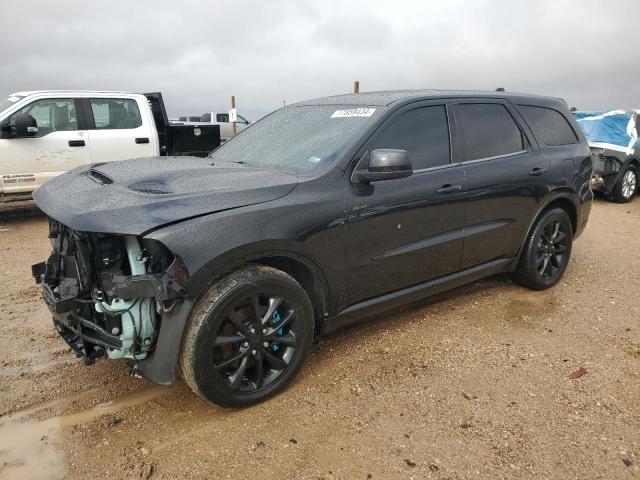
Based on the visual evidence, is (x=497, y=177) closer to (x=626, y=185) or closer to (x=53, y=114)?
(x=53, y=114)

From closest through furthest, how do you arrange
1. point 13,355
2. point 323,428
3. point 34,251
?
1. point 323,428
2. point 13,355
3. point 34,251

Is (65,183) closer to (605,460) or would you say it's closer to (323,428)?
(323,428)

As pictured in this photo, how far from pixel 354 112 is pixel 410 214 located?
792 mm

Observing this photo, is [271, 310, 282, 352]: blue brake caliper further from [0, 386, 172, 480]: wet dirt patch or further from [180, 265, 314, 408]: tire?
[0, 386, 172, 480]: wet dirt patch

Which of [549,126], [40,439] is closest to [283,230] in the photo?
[40,439]

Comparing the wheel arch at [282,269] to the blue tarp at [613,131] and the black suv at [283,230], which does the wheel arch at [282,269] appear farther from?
the blue tarp at [613,131]

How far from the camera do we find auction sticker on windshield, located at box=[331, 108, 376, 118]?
329 centimetres

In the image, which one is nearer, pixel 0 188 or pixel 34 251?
pixel 34 251

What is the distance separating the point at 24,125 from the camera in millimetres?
6895

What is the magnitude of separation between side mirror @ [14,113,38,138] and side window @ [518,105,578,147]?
6.36m

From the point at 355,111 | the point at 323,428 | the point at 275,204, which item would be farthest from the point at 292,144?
the point at 323,428

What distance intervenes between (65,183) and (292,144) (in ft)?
4.66

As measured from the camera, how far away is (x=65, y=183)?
9.56 ft

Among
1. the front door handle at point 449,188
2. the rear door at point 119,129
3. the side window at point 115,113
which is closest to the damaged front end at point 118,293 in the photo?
the front door handle at point 449,188
